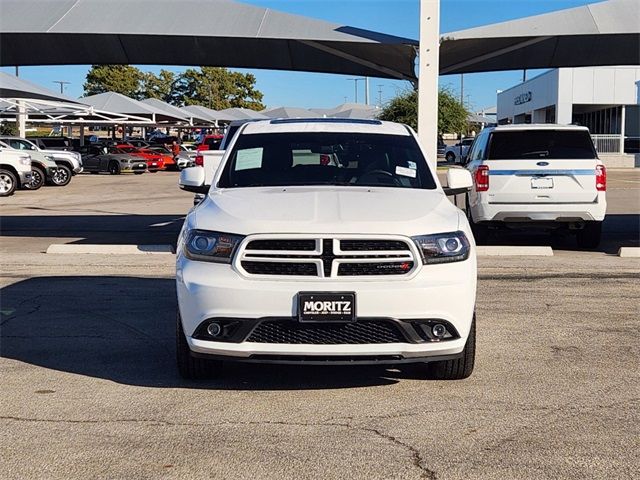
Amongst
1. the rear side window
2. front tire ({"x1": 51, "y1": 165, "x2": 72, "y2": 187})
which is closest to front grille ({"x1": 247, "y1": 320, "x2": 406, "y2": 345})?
the rear side window

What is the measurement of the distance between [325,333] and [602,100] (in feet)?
172

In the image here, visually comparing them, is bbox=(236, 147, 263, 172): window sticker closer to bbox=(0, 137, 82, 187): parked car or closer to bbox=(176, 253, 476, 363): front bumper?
bbox=(176, 253, 476, 363): front bumper

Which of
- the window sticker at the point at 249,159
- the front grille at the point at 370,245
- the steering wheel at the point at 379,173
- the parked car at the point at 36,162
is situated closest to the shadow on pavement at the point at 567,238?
the steering wheel at the point at 379,173

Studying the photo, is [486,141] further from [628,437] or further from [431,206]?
[628,437]

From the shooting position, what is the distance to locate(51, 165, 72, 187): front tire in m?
32.1

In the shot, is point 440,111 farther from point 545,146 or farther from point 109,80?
point 109,80

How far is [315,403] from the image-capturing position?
5.46 m

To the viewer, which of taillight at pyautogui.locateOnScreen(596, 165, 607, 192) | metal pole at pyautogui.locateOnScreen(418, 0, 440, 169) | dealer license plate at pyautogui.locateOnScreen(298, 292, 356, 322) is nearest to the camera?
dealer license plate at pyautogui.locateOnScreen(298, 292, 356, 322)

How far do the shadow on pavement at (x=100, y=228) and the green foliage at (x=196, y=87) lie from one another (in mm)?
82150

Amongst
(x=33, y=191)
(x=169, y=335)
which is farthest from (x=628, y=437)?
(x=33, y=191)

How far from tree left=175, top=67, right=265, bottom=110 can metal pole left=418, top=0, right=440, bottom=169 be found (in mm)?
93763

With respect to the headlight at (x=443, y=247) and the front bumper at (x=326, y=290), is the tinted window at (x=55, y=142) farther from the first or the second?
the headlight at (x=443, y=247)

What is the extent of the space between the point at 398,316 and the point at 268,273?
81cm

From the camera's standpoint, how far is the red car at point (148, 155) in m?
43.6
